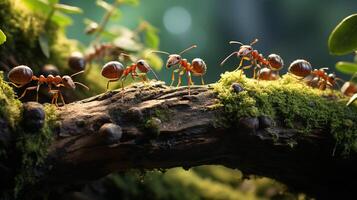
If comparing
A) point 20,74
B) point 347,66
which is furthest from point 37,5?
point 347,66

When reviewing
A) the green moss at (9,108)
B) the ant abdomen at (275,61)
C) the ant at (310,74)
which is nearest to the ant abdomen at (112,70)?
the green moss at (9,108)

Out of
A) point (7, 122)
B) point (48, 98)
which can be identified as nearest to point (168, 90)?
point (7, 122)

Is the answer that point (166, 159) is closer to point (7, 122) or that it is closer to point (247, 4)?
point (7, 122)

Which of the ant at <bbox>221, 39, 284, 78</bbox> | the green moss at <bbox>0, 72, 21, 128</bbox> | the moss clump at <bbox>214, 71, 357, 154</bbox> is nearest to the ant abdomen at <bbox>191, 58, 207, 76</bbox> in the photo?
the ant at <bbox>221, 39, 284, 78</bbox>

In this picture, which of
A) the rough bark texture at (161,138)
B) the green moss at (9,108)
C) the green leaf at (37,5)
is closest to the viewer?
the green moss at (9,108)

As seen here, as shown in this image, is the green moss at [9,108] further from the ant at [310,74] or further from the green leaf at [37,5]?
the ant at [310,74]

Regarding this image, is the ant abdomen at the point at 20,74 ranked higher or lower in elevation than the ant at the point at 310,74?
higher

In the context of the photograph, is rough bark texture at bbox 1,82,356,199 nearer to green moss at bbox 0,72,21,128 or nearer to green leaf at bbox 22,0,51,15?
green moss at bbox 0,72,21,128
